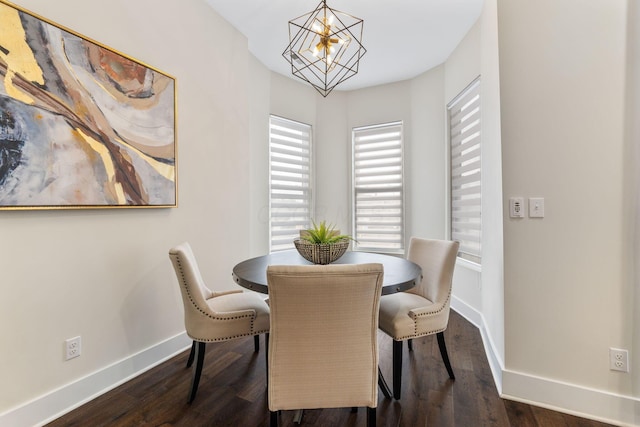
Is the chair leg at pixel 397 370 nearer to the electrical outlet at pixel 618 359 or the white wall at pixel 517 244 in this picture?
the white wall at pixel 517 244

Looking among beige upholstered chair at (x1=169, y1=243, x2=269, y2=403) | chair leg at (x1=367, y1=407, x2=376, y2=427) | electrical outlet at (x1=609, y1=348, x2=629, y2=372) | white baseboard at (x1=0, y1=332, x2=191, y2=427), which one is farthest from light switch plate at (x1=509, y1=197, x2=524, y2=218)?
white baseboard at (x1=0, y1=332, x2=191, y2=427)

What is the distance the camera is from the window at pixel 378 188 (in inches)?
159

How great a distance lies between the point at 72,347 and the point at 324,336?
4.96 feet

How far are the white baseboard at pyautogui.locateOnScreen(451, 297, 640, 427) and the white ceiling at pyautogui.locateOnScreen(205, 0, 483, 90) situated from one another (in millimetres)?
2816

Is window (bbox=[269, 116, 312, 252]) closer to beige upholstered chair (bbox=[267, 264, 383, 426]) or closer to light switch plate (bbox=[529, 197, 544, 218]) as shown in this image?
beige upholstered chair (bbox=[267, 264, 383, 426])

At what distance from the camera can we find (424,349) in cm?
238

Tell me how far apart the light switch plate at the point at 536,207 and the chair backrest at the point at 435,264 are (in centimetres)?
45

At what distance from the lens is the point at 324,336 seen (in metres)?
1.22

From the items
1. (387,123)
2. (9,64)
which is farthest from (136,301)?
(387,123)

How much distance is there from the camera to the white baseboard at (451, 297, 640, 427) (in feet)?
5.05

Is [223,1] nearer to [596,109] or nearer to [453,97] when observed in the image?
[453,97]

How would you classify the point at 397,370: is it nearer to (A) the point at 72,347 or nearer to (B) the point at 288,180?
(A) the point at 72,347

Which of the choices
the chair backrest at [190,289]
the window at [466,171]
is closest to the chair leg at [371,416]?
the chair backrest at [190,289]

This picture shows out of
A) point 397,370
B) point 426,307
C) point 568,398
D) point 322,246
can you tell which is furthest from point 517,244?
point 322,246
